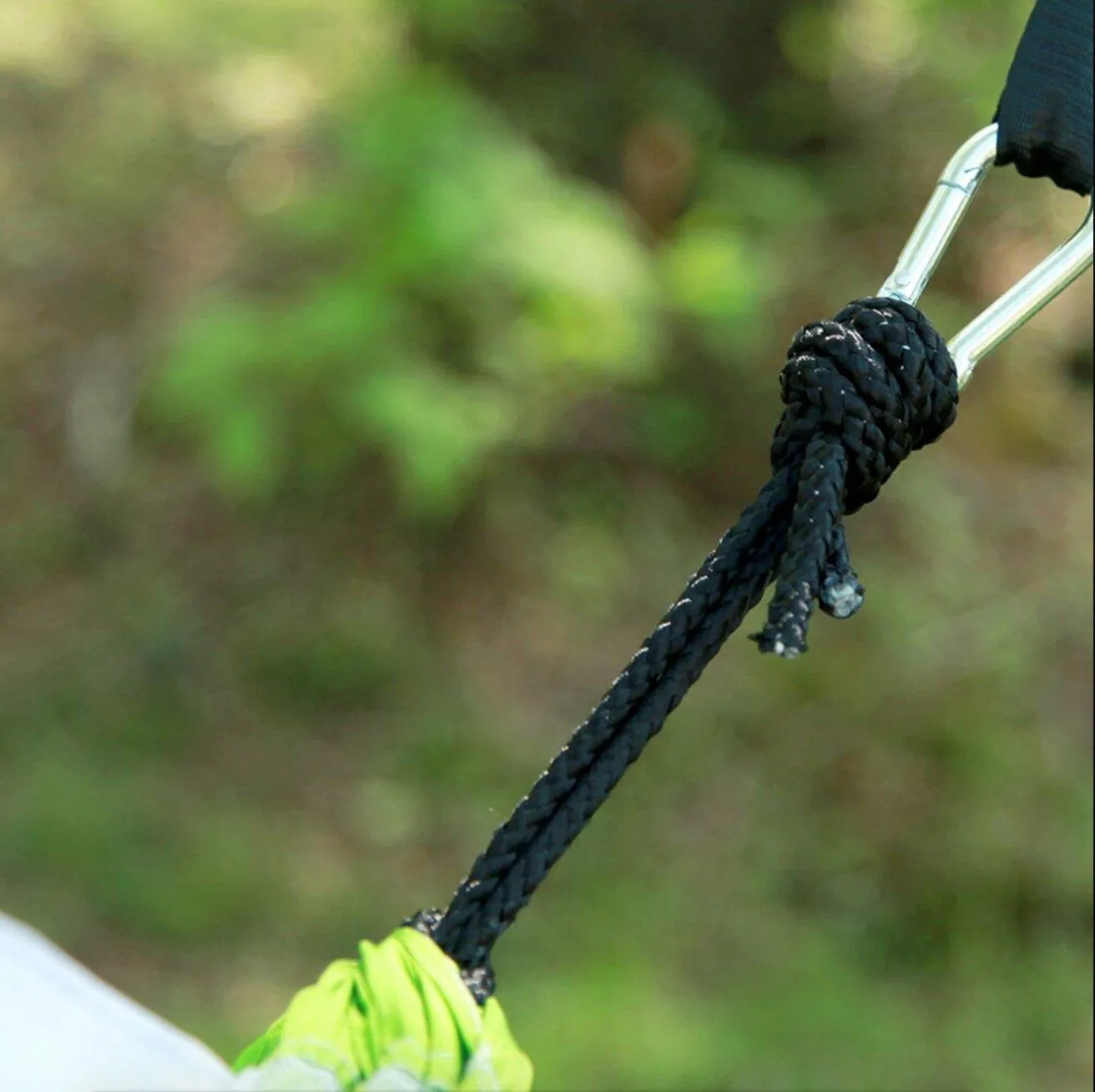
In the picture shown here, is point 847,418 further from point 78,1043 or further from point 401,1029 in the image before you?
point 78,1043

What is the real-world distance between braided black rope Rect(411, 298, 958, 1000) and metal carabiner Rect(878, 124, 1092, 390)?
0.05 ft

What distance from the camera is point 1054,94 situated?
61cm

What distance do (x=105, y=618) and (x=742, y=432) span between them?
1130 mm

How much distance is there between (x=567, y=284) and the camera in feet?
6.31

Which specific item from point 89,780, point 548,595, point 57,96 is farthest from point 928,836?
point 57,96

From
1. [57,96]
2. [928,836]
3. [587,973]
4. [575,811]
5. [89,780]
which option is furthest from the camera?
[57,96]

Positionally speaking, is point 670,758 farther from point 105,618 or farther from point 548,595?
point 105,618

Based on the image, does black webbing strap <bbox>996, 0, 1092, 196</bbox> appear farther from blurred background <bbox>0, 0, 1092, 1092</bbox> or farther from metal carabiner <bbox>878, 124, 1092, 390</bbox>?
blurred background <bbox>0, 0, 1092, 1092</bbox>

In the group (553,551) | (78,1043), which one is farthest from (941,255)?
(553,551)

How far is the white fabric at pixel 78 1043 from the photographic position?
1.85 ft

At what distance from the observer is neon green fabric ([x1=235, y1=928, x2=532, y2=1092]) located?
513mm

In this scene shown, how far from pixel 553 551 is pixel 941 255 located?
65.9 inches

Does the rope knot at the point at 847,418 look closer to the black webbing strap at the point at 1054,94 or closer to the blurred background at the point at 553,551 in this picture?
the black webbing strap at the point at 1054,94

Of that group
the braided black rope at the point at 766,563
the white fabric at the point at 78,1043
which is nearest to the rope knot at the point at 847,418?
the braided black rope at the point at 766,563
